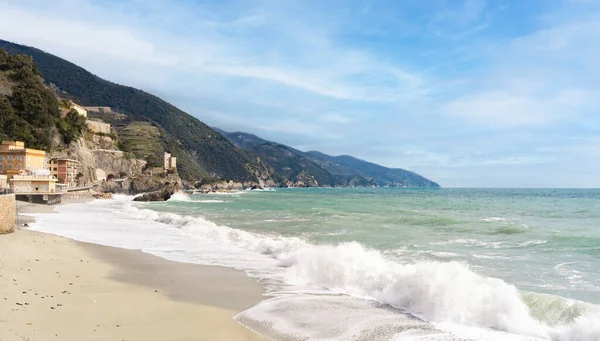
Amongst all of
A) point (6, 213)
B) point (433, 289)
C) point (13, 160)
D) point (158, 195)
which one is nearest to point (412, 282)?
point (433, 289)

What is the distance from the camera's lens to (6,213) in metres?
15.6

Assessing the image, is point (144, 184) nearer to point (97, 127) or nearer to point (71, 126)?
point (71, 126)

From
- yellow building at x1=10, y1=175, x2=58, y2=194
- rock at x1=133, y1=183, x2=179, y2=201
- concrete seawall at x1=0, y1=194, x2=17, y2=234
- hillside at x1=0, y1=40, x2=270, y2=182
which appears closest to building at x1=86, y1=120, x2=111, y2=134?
rock at x1=133, y1=183, x2=179, y2=201

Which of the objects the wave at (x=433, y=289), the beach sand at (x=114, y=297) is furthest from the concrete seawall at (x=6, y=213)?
the wave at (x=433, y=289)

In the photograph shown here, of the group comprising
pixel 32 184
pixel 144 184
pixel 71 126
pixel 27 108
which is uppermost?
pixel 27 108

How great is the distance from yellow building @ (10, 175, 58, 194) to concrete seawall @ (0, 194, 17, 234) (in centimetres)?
2922

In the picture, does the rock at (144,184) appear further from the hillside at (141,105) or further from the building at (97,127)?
the hillside at (141,105)

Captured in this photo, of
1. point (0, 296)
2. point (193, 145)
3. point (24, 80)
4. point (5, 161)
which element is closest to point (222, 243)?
point (0, 296)

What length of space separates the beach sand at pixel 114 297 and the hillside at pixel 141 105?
164 metres

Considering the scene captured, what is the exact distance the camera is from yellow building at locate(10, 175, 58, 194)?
135 ft

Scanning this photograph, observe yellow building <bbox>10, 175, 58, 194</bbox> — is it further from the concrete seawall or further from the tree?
the concrete seawall

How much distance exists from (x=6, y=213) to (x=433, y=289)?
15.3 metres

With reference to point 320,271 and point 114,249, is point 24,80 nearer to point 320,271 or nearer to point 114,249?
point 114,249

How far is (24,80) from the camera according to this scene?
202 feet
